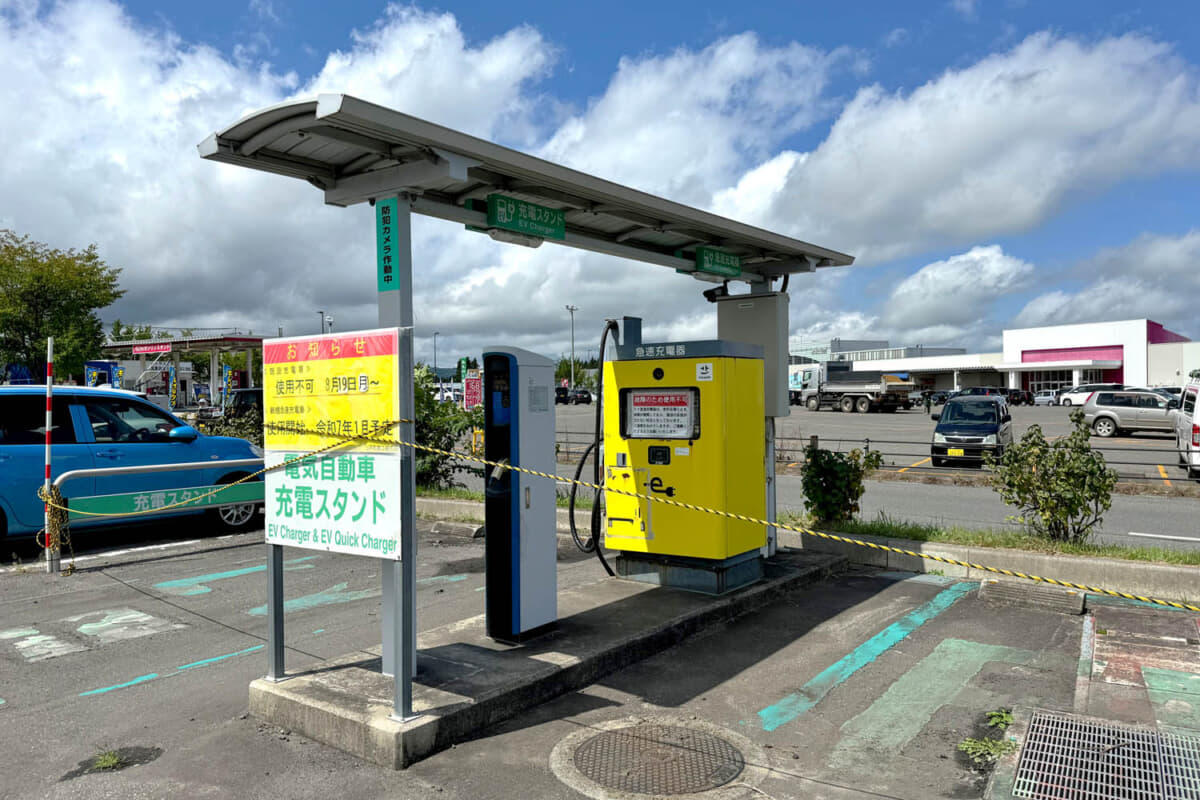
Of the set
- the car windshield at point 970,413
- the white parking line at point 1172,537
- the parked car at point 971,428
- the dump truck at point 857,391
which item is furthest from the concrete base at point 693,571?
the dump truck at point 857,391

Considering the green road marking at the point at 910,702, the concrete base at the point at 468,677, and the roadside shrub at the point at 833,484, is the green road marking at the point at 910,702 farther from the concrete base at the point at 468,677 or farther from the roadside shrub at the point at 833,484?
the roadside shrub at the point at 833,484

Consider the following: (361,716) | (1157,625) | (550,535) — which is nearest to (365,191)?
(550,535)

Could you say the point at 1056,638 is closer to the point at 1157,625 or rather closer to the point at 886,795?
the point at 1157,625

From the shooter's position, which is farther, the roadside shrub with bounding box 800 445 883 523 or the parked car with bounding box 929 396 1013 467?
the parked car with bounding box 929 396 1013 467

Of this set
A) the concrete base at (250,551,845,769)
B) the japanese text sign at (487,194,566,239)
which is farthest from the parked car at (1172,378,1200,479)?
the japanese text sign at (487,194,566,239)

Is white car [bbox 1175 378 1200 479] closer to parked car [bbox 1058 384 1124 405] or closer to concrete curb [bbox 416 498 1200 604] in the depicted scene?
concrete curb [bbox 416 498 1200 604]

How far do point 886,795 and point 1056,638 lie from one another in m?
2.99

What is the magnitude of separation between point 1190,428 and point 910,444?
719cm

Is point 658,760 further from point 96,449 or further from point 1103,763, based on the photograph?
point 96,449

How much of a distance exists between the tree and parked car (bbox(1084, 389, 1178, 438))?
3696 centimetres

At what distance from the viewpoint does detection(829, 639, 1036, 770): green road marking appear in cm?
418

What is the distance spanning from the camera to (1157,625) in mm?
6195

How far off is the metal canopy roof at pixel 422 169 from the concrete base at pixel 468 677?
289 cm

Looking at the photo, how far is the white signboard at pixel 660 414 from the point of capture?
273 inches
